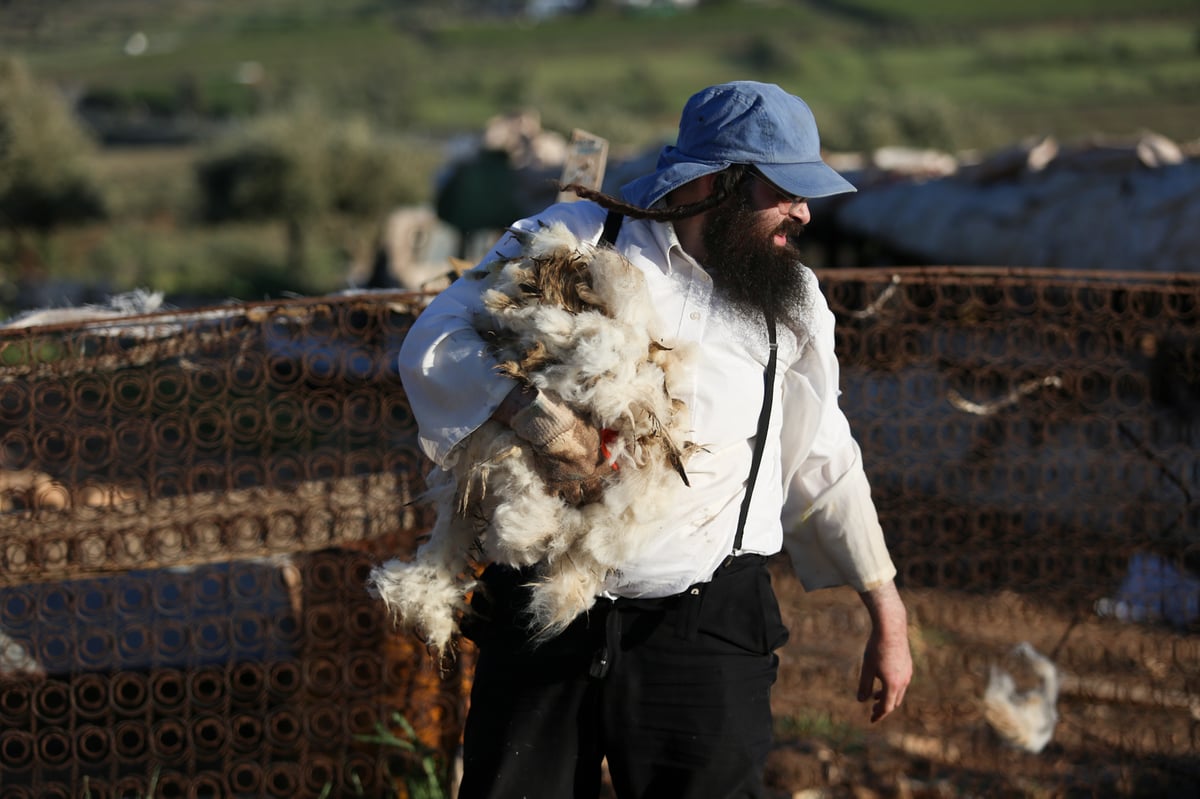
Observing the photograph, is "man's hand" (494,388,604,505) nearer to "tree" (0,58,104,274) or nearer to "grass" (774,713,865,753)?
"grass" (774,713,865,753)

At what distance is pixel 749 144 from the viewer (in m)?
2.45

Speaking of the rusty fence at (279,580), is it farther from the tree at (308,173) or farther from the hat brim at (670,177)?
the tree at (308,173)

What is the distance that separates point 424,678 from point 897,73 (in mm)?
55098

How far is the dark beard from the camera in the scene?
8.13ft

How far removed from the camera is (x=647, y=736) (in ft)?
8.16

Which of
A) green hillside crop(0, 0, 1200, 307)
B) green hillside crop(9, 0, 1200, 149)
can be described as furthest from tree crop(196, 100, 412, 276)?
green hillside crop(9, 0, 1200, 149)

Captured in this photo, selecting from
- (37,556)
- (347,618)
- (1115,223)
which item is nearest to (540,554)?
(347,618)

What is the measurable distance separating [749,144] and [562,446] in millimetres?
766

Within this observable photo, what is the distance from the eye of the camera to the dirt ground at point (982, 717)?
427 centimetres

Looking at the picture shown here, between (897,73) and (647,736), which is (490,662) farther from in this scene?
(897,73)

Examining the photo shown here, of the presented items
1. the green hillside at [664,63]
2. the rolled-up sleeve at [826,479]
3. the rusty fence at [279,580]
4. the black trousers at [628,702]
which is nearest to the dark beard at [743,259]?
the rolled-up sleeve at [826,479]

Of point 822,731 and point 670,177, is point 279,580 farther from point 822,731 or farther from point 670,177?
point 822,731

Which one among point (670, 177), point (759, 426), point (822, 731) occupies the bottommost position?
point (822, 731)

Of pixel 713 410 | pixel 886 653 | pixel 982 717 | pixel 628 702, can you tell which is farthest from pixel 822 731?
pixel 713 410
